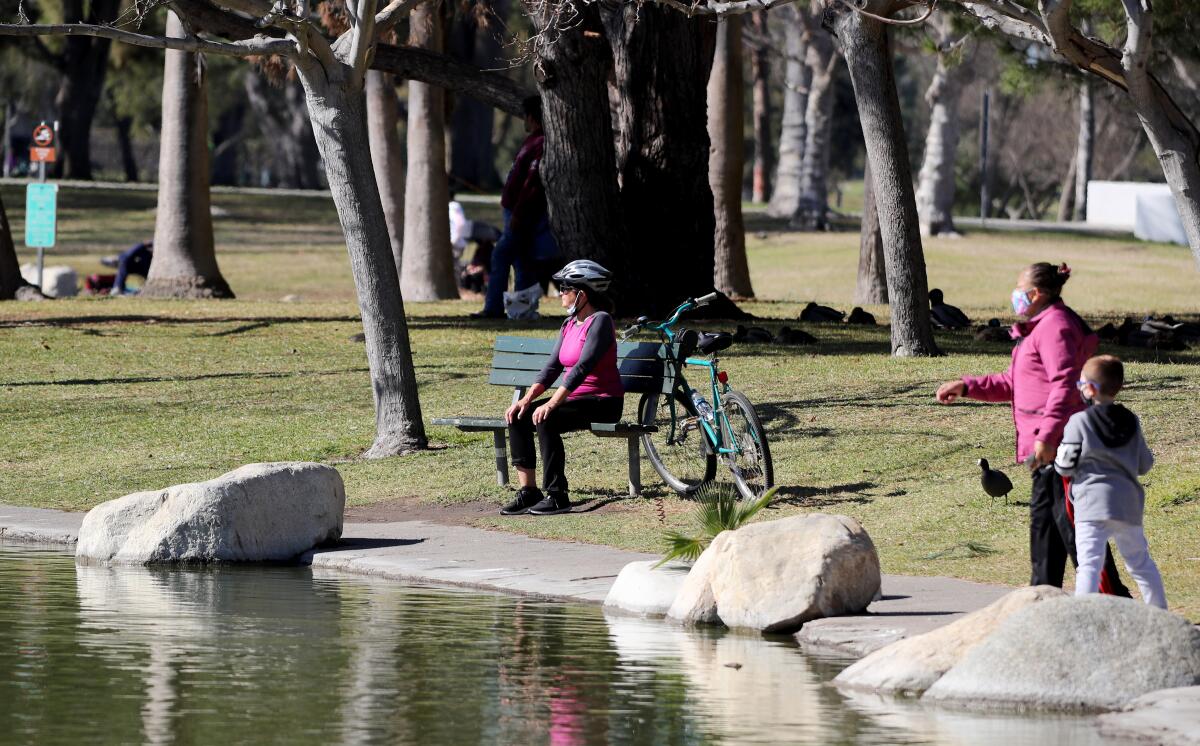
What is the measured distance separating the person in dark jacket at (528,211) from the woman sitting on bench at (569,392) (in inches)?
326

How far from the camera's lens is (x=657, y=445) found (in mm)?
13688

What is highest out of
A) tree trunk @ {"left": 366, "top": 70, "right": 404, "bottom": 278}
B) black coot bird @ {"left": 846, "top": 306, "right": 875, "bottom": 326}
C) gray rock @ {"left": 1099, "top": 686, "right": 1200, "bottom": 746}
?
tree trunk @ {"left": 366, "top": 70, "right": 404, "bottom": 278}

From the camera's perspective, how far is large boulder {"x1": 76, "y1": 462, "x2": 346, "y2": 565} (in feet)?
36.2

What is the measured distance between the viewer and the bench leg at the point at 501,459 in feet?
43.3

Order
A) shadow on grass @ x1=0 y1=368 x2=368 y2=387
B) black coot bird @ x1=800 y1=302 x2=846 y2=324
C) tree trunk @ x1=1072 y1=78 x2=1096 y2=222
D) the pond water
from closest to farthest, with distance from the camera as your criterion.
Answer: the pond water, shadow on grass @ x1=0 y1=368 x2=368 y2=387, black coot bird @ x1=800 y1=302 x2=846 y2=324, tree trunk @ x1=1072 y1=78 x2=1096 y2=222

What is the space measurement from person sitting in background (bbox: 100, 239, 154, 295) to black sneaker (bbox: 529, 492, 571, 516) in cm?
1760

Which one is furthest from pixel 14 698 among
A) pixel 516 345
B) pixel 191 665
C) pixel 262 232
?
pixel 262 232

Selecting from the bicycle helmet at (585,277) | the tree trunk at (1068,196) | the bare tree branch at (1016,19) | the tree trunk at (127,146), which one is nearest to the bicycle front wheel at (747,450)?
the bicycle helmet at (585,277)

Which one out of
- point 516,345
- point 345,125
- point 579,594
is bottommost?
point 579,594

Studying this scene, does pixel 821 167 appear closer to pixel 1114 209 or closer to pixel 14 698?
pixel 1114 209

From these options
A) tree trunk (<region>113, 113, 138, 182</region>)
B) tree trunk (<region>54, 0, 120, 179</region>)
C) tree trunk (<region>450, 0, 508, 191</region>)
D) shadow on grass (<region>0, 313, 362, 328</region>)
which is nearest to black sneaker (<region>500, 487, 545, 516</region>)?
shadow on grass (<region>0, 313, 362, 328</region>)

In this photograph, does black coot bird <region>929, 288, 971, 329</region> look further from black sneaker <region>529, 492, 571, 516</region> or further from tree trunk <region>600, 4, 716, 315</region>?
black sneaker <region>529, 492, 571, 516</region>

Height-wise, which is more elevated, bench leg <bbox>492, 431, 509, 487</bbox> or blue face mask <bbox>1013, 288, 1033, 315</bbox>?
blue face mask <bbox>1013, 288, 1033, 315</bbox>

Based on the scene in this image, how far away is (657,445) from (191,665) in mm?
6137
